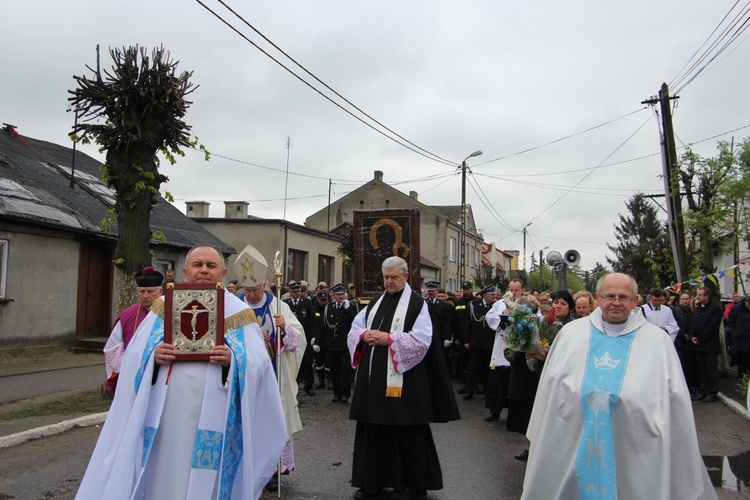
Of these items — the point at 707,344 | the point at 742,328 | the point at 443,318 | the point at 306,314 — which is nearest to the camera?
the point at 707,344

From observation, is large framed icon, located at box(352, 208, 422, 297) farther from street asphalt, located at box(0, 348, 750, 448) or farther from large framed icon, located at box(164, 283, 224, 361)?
large framed icon, located at box(164, 283, 224, 361)

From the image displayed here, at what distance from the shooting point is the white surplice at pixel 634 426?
4.08m

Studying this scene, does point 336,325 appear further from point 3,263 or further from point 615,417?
point 615,417

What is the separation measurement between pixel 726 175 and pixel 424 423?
35.4ft

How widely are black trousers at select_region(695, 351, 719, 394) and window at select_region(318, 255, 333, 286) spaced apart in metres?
23.1

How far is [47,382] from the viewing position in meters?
12.1

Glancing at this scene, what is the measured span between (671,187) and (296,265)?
18139mm

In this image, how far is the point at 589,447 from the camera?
4.26 meters

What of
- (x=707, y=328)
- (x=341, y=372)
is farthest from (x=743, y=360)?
(x=341, y=372)

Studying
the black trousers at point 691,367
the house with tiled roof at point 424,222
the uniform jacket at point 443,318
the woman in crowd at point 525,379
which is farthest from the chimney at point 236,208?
the woman in crowd at point 525,379

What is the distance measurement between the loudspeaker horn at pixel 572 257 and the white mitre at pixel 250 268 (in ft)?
35.8

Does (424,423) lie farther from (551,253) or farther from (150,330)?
(551,253)

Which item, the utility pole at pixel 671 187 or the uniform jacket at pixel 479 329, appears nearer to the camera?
the uniform jacket at pixel 479 329

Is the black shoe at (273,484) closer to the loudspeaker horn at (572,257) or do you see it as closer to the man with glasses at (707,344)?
the man with glasses at (707,344)
